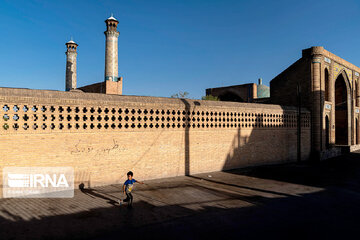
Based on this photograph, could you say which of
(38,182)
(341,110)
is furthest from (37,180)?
(341,110)

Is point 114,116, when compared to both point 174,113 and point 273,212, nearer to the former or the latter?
point 174,113

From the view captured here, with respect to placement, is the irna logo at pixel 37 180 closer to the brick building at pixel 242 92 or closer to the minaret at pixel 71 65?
the minaret at pixel 71 65

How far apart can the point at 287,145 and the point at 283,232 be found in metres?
13.4

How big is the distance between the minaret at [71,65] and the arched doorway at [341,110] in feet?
100.0

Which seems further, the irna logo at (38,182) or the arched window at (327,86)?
the arched window at (327,86)

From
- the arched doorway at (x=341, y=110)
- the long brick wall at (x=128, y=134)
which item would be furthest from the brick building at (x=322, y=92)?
the long brick wall at (x=128, y=134)

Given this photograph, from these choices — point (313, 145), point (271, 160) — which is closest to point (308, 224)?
point (271, 160)

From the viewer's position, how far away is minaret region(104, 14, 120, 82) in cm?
2625

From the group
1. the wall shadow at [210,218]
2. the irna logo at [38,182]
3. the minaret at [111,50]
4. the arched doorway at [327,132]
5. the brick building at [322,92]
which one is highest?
the minaret at [111,50]

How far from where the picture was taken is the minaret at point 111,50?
26.2 metres

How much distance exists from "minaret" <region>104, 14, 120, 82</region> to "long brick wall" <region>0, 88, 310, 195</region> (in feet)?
48.9

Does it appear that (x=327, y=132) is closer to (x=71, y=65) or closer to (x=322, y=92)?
(x=322, y=92)

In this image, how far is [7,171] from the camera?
9047mm

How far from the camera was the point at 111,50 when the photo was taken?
86.9 feet
